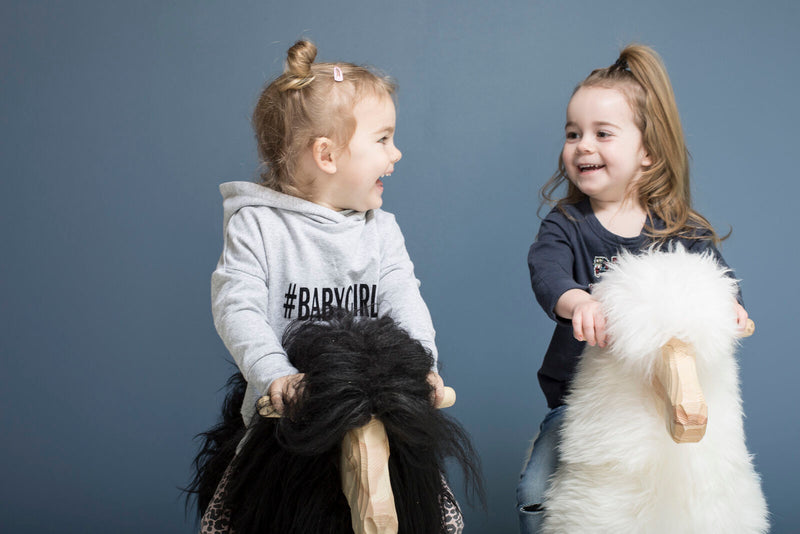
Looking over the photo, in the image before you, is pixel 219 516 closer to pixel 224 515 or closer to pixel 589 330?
pixel 224 515

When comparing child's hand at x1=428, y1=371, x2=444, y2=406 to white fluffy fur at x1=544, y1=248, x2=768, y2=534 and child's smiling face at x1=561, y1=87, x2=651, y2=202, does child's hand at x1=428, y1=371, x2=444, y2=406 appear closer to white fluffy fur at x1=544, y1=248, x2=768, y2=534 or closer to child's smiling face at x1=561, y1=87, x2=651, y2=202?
white fluffy fur at x1=544, y1=248, x2=768, y2=534

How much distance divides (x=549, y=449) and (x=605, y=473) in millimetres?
212

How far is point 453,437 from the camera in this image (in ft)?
3.05

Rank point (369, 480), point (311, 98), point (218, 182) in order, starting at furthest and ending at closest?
point (218, 182) → point (311, 98) → point (369, 480)

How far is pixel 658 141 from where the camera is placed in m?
1.23

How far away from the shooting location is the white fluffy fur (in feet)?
3.05

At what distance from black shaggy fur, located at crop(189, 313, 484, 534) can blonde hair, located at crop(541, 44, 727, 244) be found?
564 millimetres

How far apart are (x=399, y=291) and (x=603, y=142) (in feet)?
1.38

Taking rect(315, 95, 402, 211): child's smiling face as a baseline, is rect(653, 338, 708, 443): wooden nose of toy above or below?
below

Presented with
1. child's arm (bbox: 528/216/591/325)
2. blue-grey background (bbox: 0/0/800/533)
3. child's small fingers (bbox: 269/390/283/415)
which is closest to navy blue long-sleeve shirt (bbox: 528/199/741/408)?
child's arm (bbox: 528/216/591/325)

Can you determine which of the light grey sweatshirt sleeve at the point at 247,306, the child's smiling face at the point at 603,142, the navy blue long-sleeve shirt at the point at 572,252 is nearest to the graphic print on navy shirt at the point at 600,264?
the navy blue long-sleeve shirt at the point at 572,252

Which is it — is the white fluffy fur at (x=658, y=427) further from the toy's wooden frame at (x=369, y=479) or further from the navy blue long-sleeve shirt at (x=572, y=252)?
the toy's wooden frame at (x=369, y=479)

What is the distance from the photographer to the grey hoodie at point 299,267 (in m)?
1.07

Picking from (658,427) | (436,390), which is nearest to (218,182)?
(436,390)
